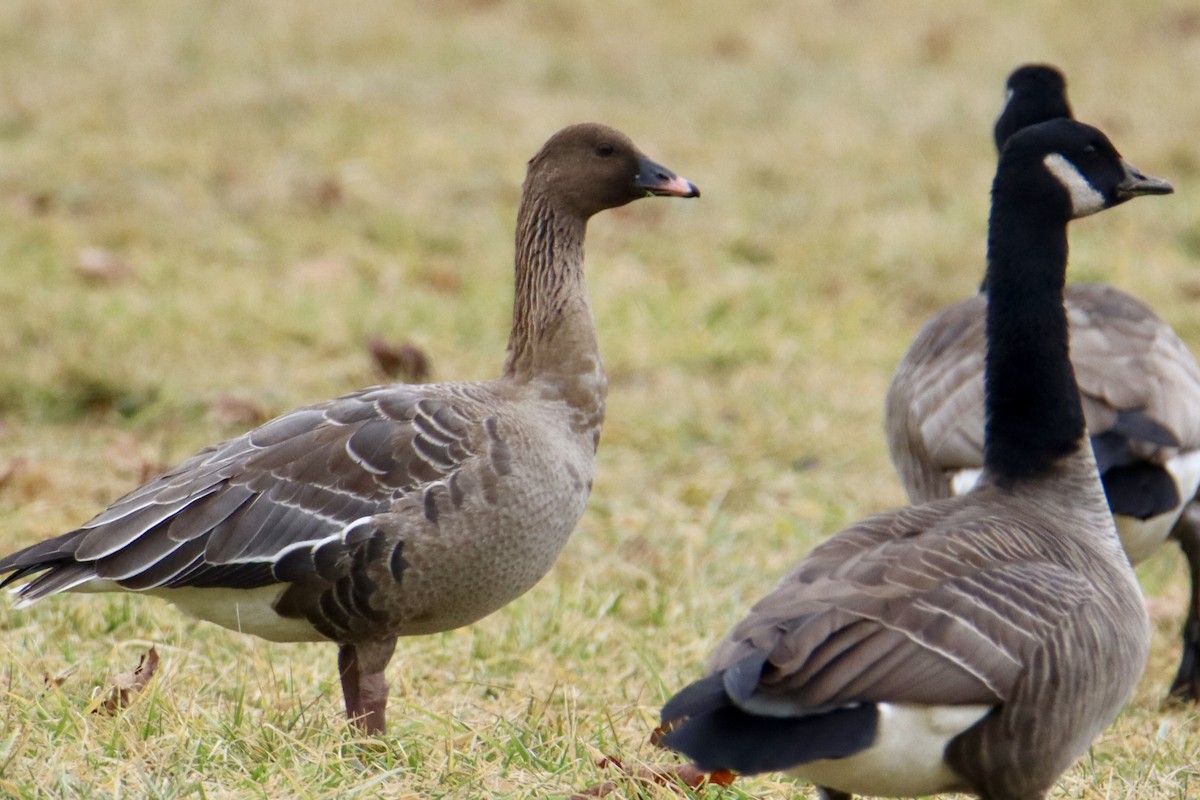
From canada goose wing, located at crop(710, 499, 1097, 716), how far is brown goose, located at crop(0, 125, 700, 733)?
40.6 inches

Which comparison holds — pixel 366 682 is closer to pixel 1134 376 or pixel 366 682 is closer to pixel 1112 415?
pixel 1112 415

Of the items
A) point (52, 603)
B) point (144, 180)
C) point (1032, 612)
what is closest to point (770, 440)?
point (52, 603)

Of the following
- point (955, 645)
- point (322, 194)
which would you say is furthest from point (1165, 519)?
point (322, 194)

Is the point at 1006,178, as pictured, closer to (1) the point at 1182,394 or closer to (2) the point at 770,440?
(1) the point at 1182,394

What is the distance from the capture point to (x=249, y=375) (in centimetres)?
825

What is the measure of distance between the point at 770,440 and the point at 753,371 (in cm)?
99

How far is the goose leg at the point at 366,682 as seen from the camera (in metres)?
4.16

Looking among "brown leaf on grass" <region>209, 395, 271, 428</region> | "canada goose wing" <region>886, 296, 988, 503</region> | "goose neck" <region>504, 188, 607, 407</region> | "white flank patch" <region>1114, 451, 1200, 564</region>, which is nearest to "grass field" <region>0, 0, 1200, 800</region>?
"brown leaf on grass" <region>209, 395, 271, 428</region>

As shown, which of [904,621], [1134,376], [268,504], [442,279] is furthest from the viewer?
[442,279]

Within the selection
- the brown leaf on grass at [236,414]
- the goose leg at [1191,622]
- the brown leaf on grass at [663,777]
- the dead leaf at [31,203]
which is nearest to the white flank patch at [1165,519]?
the goose leg at [1191,622]

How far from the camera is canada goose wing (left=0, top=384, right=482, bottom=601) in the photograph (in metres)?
4.23

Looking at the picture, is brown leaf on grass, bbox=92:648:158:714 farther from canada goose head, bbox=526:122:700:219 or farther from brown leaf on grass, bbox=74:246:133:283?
brown leaf on grass, bbox=74:246:133:283

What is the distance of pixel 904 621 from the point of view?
327 cm

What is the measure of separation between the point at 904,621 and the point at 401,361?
5.17 m
